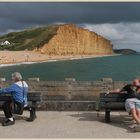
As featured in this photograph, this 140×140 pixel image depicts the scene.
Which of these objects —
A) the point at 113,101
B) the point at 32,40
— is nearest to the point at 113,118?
the point at 113,101

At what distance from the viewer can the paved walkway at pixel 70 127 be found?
9.92m

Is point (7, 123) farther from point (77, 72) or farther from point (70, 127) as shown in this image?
point (77, 72)

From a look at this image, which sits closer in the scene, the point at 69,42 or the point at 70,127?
the point at 70,127

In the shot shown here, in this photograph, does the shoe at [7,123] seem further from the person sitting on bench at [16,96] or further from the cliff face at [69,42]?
the cliff face at [69,42]

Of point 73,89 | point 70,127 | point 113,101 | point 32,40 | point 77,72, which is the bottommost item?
point 70,127

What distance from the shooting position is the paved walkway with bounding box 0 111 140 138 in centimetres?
992

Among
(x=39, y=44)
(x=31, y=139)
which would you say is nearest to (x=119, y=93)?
(x=31, y=139)

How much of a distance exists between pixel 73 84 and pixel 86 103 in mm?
1865

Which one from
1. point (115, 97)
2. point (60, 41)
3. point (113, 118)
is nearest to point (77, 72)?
point (113, 118)

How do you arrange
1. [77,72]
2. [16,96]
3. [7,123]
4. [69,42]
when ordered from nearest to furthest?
[7,123] < [16,96] < [77,72] < [69,42]

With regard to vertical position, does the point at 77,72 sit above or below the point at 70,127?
above

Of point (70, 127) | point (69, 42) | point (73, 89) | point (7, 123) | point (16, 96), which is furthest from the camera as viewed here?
point (69, 42)

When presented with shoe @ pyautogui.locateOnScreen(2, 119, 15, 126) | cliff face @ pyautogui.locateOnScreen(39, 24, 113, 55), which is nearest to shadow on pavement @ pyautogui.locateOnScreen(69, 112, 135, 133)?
shoe @ pyautogui.locateOnScreen(2, 119, 15, 126)

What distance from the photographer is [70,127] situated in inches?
430
